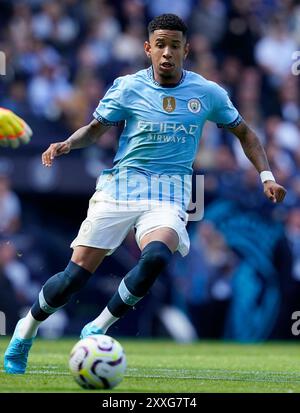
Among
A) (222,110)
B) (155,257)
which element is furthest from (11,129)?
(222,110)

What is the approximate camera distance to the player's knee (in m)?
7.90

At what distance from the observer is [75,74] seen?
674 inches

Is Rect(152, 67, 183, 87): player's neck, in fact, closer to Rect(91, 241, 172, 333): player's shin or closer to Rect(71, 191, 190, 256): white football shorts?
Rect(71, 191, 190, 256): white football shorts

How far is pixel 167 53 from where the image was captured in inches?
332

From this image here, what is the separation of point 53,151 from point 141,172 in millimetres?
719

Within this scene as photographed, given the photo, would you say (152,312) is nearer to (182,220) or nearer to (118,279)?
(118,279)

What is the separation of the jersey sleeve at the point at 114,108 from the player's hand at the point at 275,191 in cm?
126

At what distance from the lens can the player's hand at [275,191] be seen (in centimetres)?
831

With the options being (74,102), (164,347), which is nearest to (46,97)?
(74,102)

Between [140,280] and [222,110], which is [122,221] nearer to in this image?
[140,280]

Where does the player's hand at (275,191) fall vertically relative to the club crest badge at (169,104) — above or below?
below

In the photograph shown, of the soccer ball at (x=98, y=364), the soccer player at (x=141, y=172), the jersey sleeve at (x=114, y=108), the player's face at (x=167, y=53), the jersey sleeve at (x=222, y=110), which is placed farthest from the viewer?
A: the jersey sleeve at (x=222, y=110)

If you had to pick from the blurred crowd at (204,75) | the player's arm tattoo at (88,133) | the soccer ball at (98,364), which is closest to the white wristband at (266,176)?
the player's arm tattoo at (88,133)

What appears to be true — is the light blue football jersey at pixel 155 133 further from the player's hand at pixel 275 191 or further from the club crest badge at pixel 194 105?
the player's hand at pixel 275 191
